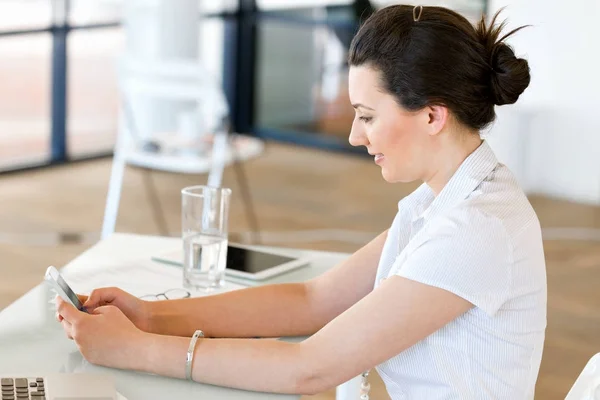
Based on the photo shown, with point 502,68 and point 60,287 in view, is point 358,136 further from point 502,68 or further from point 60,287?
point 60,287

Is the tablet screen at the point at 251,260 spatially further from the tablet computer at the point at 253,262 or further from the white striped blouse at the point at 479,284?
the white striped blouse at the point at 479,284

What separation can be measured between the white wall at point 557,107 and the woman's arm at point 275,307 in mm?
4118

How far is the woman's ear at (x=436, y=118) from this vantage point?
156 centimetres

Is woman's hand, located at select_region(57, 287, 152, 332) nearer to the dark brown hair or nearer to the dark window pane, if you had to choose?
the dark brown hair

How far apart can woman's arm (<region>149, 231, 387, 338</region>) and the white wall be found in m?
4.12

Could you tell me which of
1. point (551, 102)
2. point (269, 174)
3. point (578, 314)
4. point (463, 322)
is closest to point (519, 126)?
point (551, 102)

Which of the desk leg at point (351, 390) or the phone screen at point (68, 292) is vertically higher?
the phone screen at point (68, 292)

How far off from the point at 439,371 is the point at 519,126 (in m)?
4.59

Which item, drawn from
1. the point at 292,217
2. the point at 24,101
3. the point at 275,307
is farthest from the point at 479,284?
the point at 24,101

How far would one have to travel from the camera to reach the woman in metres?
1.47

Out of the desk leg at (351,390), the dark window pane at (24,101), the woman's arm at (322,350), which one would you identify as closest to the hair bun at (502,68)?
the woman's arm at (322,350)

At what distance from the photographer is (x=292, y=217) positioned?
5309 millimetres

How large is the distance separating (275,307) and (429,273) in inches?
16.5

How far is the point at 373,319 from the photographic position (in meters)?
1.46
